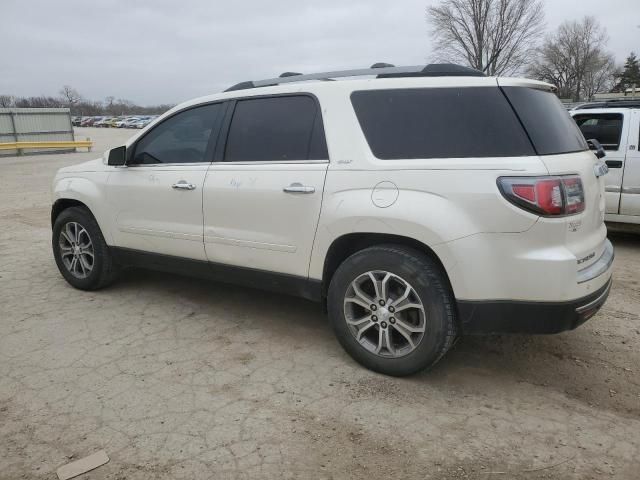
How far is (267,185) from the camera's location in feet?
11.8

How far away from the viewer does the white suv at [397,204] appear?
2.81 metres

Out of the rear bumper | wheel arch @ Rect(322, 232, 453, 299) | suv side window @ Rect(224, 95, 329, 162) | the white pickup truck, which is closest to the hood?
suv side window @ Rect(224, 95, 329, 162)

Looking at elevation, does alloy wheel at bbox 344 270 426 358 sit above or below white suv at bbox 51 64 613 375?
below

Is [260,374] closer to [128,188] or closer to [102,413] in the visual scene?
[102,413]

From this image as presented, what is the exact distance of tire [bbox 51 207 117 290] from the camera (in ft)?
15.7

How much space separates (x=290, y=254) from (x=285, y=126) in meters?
0.88

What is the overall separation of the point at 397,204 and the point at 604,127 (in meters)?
4.80

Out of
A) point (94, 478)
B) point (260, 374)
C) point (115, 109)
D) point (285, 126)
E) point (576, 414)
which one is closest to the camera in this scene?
point (94, 478)

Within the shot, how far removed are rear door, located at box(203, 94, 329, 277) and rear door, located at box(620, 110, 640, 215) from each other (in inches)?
179

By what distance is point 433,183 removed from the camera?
9.71ft

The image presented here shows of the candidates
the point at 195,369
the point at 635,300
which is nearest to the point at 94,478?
the point at 195,369

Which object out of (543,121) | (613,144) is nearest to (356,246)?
(543,121)

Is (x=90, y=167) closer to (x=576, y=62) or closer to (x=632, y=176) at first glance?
(x=632, y=176)

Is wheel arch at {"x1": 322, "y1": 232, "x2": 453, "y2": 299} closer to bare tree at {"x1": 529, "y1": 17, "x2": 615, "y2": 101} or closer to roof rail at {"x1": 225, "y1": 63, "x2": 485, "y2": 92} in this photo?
roof rail at {"x1": 225, "y1": 63, "x2": 485, "y2": 92}
